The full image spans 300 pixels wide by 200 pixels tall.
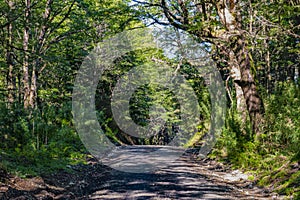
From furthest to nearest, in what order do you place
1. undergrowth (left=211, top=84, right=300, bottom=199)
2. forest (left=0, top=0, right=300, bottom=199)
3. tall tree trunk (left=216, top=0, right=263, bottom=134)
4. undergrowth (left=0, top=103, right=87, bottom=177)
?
tall tree trunk (left=216, top=0, right=263, bottom=134)
forest (left=0, top=0, right=300, bottom=199)
undergrowth (left=0, top=103, right=87, bottom=177)
undergrowth (left=211, top=84, right=300, bottom=199)

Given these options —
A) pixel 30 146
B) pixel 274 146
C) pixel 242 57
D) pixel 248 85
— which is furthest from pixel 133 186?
pixel 242 57

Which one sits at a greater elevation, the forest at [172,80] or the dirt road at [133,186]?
the forest at [172,80]

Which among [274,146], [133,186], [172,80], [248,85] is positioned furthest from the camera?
[172,80]

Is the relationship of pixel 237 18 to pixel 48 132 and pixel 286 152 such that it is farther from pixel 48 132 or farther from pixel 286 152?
pixel 48 132

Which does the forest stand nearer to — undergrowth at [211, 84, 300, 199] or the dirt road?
undergrowth at [211, 84, 300, 199]

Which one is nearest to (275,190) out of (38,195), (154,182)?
(154,182)

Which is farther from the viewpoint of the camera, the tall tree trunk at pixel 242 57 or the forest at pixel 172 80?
the tall tree trunk at pixel 242 57

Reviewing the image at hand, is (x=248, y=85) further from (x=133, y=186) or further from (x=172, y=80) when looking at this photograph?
(x=133, y=186)

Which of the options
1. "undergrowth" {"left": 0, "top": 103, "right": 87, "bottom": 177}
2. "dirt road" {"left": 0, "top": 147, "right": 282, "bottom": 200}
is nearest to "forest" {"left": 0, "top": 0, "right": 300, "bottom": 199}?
"undergrowth" {"left": 0, "top": 103, "right": 87, "bottom": 177}

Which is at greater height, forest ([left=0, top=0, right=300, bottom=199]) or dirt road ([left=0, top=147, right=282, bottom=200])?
forest ([left=0, top=0, right=300, bottom=199])

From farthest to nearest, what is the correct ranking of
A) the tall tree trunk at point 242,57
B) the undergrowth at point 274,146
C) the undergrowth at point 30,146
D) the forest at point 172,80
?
1. the tall tree trunk at point 242,57
2. the forest at point 172,80
3. the undergrowth at point 30,146
4. the undergrowth at point 274,146

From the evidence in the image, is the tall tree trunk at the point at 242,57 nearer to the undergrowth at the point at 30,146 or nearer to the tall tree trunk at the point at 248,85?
the tall tree trunk at the point at 248,85

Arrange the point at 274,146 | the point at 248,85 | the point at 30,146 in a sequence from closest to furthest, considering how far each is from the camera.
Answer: the point at 30,146
the point at 274,146
the point at 248,85

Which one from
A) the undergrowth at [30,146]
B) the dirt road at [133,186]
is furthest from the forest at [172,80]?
the dirt road at [133,186]
